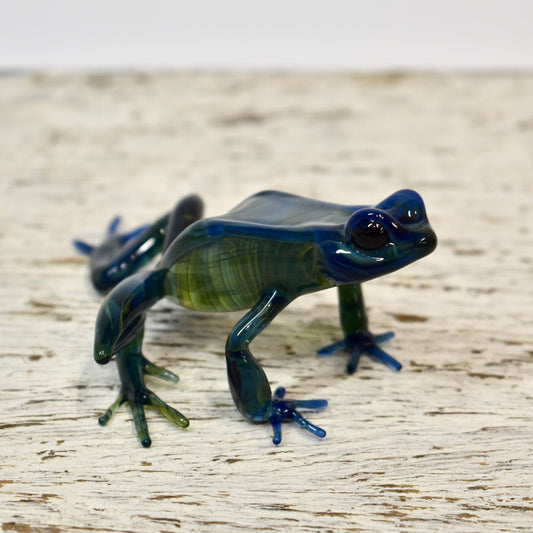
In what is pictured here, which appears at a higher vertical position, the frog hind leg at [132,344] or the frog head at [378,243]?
the frog head at [378,243]

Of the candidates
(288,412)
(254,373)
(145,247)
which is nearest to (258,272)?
(254,373)

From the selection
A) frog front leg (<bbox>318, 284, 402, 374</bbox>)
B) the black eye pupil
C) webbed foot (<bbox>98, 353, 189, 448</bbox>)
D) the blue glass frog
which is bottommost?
webbed foot (<bbox>98, 353, 189, 448</bbox>)

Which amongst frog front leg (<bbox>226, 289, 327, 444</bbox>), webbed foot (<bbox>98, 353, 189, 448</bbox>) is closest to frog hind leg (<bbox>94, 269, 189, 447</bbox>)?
webbed foot (<bbox>98, 353, 189, 448</bbox>)

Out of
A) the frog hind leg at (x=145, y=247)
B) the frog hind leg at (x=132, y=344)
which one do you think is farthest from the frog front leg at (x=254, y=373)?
the frog hind leg at (x=145, y=247)

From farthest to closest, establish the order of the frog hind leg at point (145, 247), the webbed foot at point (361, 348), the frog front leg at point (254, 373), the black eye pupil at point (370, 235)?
the frog hind leg at point (145, 247) < the webbed foot at point (361, 348) < the frog front leg at point (254, 373) < the black eye pupil at point (370, 235)

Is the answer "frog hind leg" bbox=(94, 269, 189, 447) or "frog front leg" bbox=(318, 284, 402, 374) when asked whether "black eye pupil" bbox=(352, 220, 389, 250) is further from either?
"frog hind leg" bbox=(94, 269, 189, 447)

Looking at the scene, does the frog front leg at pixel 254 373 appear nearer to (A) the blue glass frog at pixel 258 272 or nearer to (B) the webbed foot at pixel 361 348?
(A) the blue glass frog at pixel 258 272

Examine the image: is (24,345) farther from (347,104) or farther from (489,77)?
(489,77)
